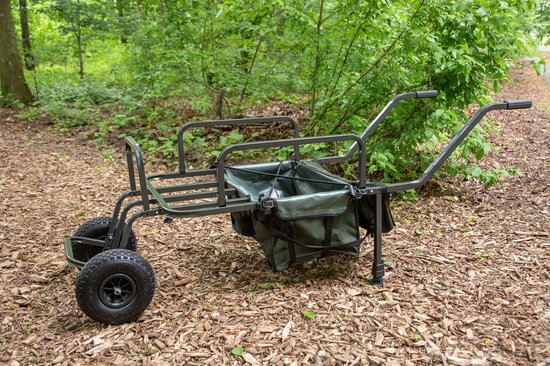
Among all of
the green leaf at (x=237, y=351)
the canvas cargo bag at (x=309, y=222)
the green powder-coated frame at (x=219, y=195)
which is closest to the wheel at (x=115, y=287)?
the green powder-coated frame at (x=219, y=195)

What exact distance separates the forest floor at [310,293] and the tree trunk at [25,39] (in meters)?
7.10

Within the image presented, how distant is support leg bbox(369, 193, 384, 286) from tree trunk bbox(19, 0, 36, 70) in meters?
10.7

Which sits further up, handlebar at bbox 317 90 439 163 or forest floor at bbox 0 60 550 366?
handlebar at bbox 317 90 439 163

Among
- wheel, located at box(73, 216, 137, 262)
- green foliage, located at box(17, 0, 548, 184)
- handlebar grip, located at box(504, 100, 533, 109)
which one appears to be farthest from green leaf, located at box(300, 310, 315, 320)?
green foliage, located at box(17, 0, 548, 184)

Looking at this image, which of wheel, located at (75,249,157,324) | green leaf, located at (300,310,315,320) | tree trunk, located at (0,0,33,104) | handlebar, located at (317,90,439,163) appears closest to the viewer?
wheel, located at (75,249,157,324)

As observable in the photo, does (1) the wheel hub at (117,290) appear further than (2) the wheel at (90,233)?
No

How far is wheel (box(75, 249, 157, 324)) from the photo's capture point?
2.81 meters

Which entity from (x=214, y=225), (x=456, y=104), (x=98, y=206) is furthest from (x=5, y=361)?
(x=456, y=104)

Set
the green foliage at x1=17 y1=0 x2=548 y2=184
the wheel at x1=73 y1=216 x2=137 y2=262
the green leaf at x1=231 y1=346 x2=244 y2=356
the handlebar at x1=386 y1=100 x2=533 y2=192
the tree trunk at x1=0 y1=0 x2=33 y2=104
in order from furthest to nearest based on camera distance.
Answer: the tree trunk at x1=0 y1=0 x2=33 y2=104, the green foliage at x1=17 y1=0 x2=548 y2=184, the wheel at x1=73 y1=216 x2=137 y2=262, the handlebar at x1=386 y1=100 x2=533 y2=192, the green leaf at x1=231 y1=346 x2=244 y2=356

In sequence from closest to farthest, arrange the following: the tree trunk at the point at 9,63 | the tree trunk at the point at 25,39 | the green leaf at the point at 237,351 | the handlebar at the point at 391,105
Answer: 1. the green leaf at the point at 237,351
2. the handlebar at the point at 391,105
3. the tree trunk at the point at 9,63
4. the tree trunk at the point at 25,39

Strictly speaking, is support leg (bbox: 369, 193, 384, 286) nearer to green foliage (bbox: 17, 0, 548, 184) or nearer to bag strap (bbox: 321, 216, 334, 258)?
bag strap (bbox: 321, 216, 334, 258)

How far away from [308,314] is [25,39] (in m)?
12.5

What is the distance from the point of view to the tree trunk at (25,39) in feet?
37.2

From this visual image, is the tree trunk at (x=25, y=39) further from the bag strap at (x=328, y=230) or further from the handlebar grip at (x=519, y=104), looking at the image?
the handlebar grip at (x=519, y=104)
